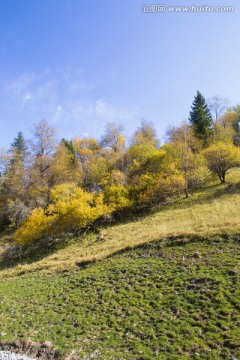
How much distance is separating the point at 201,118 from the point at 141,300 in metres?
45.8

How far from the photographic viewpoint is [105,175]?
42406 millimetres

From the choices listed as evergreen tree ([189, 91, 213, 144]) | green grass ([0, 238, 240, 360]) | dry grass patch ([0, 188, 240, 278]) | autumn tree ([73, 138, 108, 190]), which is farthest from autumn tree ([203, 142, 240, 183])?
green grass ([0, 238, 240, 360])

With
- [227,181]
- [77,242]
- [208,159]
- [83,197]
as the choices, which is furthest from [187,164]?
[77,242]

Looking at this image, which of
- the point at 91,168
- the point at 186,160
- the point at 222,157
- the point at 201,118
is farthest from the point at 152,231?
the point at 201,118

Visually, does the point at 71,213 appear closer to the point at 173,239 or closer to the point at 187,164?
the point at 173,239

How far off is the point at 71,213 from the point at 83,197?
253 cm

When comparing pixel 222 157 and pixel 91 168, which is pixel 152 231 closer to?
pixel 222 157

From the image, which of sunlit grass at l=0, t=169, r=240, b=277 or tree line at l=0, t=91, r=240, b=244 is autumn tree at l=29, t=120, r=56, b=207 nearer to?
tree line at l=0, t=91, r=240, b=244

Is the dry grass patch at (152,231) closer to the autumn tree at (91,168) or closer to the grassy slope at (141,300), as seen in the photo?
the grassy slope at (141,300)

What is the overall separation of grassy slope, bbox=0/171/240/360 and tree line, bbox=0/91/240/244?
1009 centimetres

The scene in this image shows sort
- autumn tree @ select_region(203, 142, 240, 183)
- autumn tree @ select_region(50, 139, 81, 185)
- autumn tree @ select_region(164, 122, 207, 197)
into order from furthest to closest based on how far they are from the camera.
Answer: autumn tree @ select_region(50, 139, 81, 185), autumn tree @ select_region(164, 122, 207, 197), autumn tree @ select_region(203, 142, 240, 183)

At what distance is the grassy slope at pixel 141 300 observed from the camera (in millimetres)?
8953

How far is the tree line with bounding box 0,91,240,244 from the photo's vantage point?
30562mm

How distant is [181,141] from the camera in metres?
37.7
